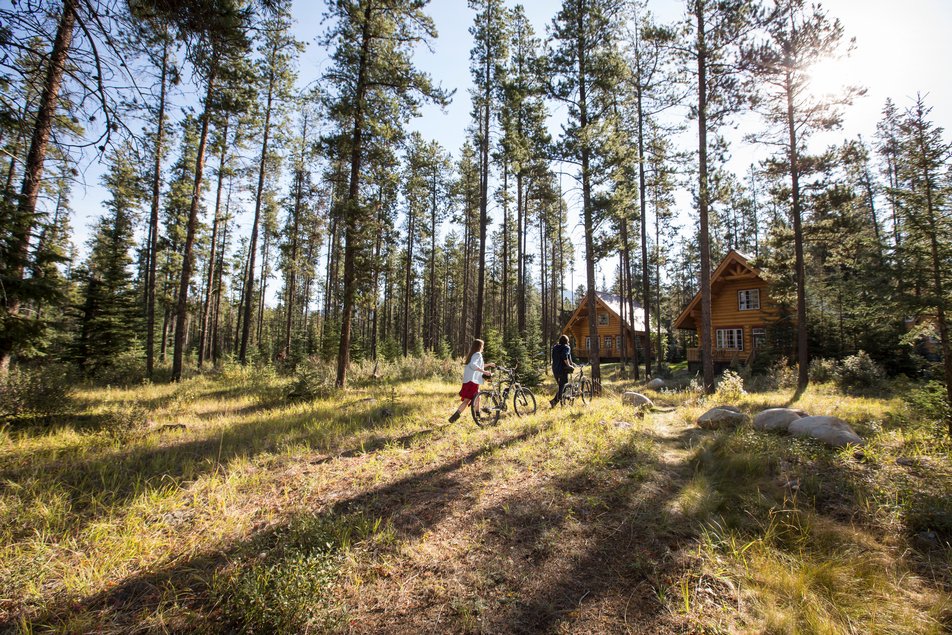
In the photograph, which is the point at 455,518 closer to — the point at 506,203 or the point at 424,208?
the point at 506,203

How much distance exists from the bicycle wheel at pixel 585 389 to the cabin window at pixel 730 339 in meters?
18.1

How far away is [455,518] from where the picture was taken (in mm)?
3980

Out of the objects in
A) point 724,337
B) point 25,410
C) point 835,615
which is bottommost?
point 835,615

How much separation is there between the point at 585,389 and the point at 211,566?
9.79 m

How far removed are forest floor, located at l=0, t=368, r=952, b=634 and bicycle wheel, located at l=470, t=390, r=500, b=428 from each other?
0.83m

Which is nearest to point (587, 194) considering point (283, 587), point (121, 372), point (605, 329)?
point (283, 587)

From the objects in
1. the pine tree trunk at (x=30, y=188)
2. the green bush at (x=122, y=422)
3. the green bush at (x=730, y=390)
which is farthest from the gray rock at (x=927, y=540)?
the green bush at (x=122, y=422)

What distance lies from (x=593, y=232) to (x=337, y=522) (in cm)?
1367

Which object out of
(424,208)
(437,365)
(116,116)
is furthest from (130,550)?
(424,208)

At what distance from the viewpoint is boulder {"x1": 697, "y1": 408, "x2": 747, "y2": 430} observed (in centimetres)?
772

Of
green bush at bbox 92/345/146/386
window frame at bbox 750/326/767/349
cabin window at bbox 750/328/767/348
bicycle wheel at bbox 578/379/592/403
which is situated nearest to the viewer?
bicycle wheel at bbox 578/379/592/403

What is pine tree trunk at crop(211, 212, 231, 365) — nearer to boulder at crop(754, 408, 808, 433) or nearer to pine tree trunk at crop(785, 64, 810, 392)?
boulder at crop(754, 408, 808, 433)

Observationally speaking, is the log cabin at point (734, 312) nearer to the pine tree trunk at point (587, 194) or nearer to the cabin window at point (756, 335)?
the cabin window at point (756, 335)

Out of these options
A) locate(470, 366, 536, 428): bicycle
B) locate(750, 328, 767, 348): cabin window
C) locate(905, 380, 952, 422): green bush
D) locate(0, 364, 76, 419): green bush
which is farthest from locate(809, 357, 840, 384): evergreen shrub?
locate(0, 364, 76, 419): green bush
